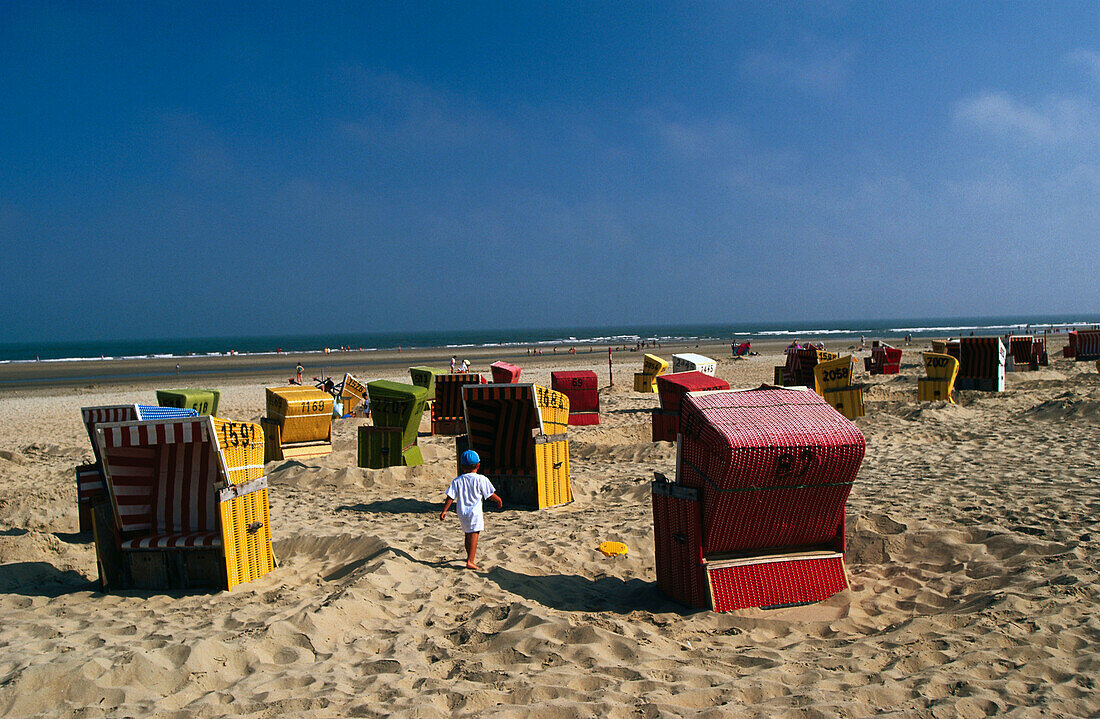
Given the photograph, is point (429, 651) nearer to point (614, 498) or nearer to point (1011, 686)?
point (1011, 686)

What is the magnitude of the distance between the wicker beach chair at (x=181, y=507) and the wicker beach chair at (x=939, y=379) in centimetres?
1618

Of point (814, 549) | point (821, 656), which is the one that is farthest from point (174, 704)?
point (814, 549)

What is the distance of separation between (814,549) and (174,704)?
4592mm

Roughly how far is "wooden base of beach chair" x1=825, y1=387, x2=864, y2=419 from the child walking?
1092cm

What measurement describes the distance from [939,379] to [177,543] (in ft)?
55.7

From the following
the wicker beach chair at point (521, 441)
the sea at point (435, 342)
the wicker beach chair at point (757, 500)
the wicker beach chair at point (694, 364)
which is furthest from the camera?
the sea at point (435, 342)

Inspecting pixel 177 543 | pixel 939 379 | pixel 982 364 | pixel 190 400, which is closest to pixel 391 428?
pixel 190 400

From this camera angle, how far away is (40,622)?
5.10m

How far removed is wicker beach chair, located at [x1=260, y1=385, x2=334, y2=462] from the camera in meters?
13.0

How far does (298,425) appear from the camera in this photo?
1309 centimetres

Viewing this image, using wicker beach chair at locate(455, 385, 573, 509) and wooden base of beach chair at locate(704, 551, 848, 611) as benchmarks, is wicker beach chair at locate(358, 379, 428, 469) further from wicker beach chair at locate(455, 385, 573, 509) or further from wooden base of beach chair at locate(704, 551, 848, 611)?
wooden base of beach chair at locate(704, 551, 848, 611)

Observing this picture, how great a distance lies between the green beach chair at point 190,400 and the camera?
42.1ft

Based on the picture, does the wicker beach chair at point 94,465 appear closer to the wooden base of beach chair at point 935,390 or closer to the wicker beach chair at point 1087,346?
the wooden base of beach chair at point 935,390

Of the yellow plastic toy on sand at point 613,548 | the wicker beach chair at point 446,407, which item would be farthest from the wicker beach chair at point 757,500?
the wicker beach chair at point 446,407
